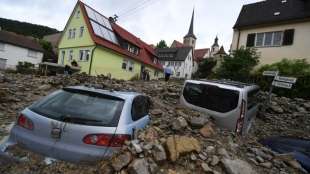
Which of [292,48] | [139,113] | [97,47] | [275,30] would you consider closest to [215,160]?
[139,113]

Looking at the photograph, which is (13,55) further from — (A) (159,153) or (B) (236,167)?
(B) (236,167)

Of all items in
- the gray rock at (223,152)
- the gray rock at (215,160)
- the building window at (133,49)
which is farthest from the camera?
the building window at (133,49)

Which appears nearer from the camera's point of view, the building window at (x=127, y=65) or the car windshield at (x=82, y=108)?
the car windshield at (x=82, y=108)

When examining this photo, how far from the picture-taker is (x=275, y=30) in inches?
622

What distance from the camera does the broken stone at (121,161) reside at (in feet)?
9.34

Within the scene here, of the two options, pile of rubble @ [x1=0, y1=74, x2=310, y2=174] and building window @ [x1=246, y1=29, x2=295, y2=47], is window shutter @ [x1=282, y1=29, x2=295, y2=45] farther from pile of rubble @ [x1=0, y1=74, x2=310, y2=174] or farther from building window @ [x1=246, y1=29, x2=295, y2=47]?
pile of rubble @ [x1=0, y1=74, x2=310, y2=174]

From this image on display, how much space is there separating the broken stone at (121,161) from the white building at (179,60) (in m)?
45.0

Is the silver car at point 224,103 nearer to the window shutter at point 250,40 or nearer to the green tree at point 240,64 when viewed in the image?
the green tree at point 240,64

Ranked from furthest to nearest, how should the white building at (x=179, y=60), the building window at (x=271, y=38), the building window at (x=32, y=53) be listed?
the white building at (x=179, y=60) < the building window at (x=32, y=53) < the building window at (x=271, y=38)

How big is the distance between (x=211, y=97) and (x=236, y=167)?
2.39 meters

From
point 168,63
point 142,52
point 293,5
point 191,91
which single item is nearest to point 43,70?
point 142,52

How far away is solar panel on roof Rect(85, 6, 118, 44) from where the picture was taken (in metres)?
23.9

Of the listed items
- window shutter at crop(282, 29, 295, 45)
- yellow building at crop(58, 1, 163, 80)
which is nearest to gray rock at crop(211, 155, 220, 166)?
window shutter at crop(282, 29, 295, 45)

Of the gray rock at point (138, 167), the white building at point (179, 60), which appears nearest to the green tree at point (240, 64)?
the gray rock at point (138, 167)
